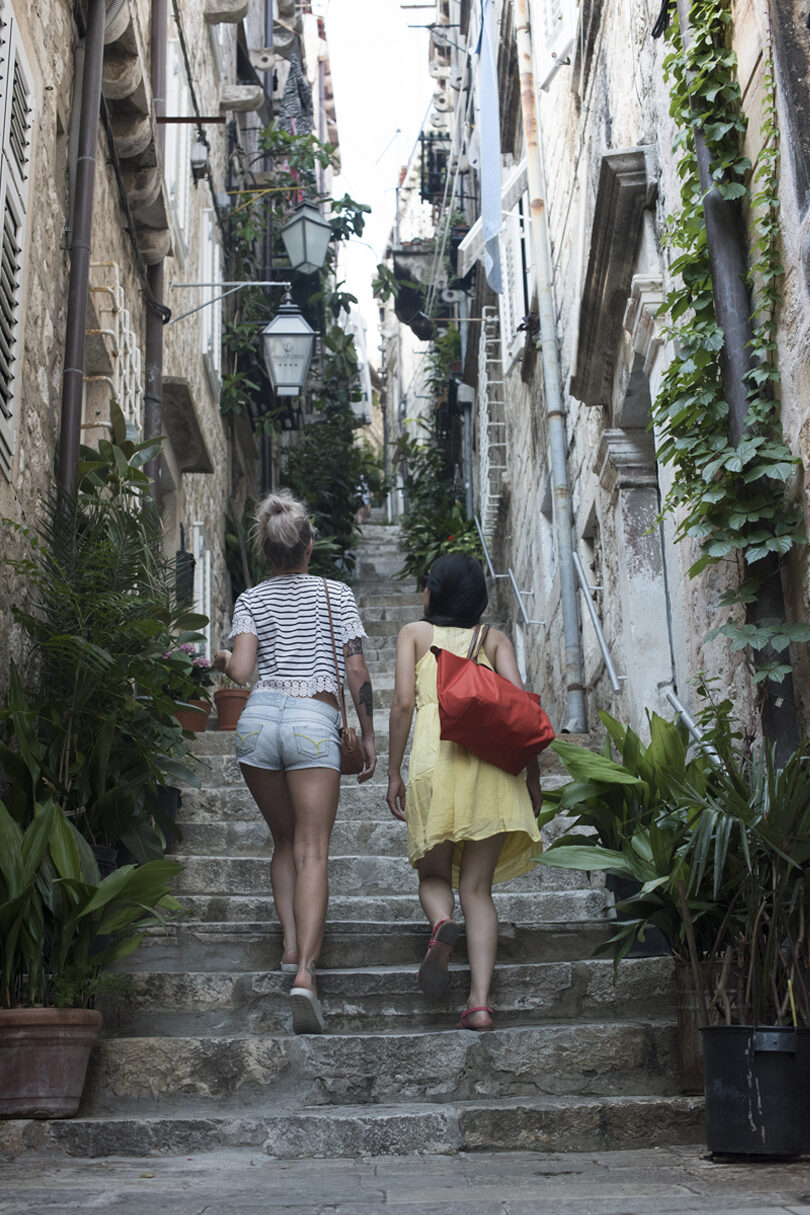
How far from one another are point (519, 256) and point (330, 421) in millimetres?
6763

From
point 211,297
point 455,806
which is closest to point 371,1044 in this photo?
point 455,806

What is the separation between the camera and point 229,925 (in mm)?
4508

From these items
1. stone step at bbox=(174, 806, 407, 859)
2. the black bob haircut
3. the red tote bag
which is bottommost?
stone step at bbox=(174, 806, 407, 859)

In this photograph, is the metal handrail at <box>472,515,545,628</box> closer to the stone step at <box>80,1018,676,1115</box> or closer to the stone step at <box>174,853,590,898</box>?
the stone step at <box>174,853,590,898</box>

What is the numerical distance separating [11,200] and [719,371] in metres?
2.43

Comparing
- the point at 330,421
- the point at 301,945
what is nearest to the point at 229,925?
the point at 301,945

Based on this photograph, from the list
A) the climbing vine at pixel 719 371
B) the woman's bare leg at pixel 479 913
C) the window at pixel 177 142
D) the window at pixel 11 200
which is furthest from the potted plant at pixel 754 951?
the window at pixel 177 142

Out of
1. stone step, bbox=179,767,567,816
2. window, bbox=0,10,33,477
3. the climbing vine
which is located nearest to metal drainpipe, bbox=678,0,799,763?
the climbing vine

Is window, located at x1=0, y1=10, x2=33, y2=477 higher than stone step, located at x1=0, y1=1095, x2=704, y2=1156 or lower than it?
higher

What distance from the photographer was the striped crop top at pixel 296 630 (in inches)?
170

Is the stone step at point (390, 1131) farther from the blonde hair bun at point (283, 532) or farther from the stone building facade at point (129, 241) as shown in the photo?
the blonde hair bun at point (283, 532)

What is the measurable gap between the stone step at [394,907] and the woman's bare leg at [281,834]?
573 mm

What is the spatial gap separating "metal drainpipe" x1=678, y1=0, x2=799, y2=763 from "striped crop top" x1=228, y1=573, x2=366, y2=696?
1.28 m

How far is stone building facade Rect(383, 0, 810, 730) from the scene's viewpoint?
379 cm
